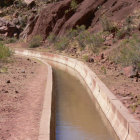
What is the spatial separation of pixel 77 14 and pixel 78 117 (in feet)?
118

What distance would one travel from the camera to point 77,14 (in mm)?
47219

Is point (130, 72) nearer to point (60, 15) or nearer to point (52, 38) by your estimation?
point (52, 38)

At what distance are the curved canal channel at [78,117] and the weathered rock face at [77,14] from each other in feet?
64.5

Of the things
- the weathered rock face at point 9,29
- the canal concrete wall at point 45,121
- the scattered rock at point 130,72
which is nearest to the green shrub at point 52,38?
the weathered rock face at point 9,29

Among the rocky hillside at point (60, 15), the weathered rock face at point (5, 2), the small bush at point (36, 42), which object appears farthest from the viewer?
the weathered rock face at point (5, 2)

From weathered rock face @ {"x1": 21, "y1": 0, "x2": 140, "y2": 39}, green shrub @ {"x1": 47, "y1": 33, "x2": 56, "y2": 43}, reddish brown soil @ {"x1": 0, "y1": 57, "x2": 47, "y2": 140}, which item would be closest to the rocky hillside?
weathered rock face @ {"x1": 21, "y1": 0, "x2": 140, "y2": 39}

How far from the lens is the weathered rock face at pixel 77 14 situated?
38919 mm

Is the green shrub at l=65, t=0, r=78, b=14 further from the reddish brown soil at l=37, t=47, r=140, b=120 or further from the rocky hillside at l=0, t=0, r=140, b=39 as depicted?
the reddish brown soil at l=37, t=47, r=140, b=120

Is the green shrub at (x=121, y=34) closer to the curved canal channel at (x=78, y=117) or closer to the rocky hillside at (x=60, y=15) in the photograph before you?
the rocky hillside at (x=60, y=15)

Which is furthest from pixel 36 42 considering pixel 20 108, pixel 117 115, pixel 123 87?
pixel 117 115

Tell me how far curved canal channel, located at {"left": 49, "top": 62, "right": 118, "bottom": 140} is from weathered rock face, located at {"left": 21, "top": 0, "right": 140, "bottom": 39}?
774 inches

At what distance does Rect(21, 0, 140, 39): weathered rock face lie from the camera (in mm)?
38919

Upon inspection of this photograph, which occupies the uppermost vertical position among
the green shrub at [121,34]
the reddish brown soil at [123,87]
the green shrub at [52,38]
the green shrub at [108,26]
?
the green shrub at [108,26]

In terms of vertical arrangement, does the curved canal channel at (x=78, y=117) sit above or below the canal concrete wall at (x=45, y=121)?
below
